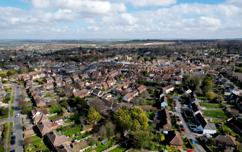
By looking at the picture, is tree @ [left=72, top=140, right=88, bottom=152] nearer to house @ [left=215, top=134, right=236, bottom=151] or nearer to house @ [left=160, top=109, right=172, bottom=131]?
house @ [left=160, top=109, right=172, bottom=131]

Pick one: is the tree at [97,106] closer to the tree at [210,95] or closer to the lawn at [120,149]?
the lawn at [120,149]

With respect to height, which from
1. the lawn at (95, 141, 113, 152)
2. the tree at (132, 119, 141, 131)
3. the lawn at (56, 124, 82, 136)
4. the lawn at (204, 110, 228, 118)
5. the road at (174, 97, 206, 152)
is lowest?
the lawn at (95, 141, 113, 152)

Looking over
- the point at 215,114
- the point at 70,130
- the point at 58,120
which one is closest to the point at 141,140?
the point at 70,130

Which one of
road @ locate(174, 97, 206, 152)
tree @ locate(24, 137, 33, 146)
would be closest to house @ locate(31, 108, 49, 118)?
tree @ locate(24, 137, 33, 146)

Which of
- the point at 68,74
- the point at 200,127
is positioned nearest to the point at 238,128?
the point at 200,127

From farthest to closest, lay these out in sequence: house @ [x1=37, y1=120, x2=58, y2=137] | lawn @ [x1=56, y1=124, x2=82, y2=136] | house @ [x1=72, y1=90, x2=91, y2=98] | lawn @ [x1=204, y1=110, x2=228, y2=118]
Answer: house @ [x1=72, y1=90, x2=91, y2=98], lawn @ [x1=204, y1=110, x2=228, y2=118], lawn @ [x1=56, y1=124, x2=82, y2=136], house @ [x1=37, y1=120, x2=58, y2=137]

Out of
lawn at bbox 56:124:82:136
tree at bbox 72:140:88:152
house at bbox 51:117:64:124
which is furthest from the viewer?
house at bbox 51:117:64:124

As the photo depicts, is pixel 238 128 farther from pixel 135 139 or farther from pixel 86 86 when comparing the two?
pixel 86 86
